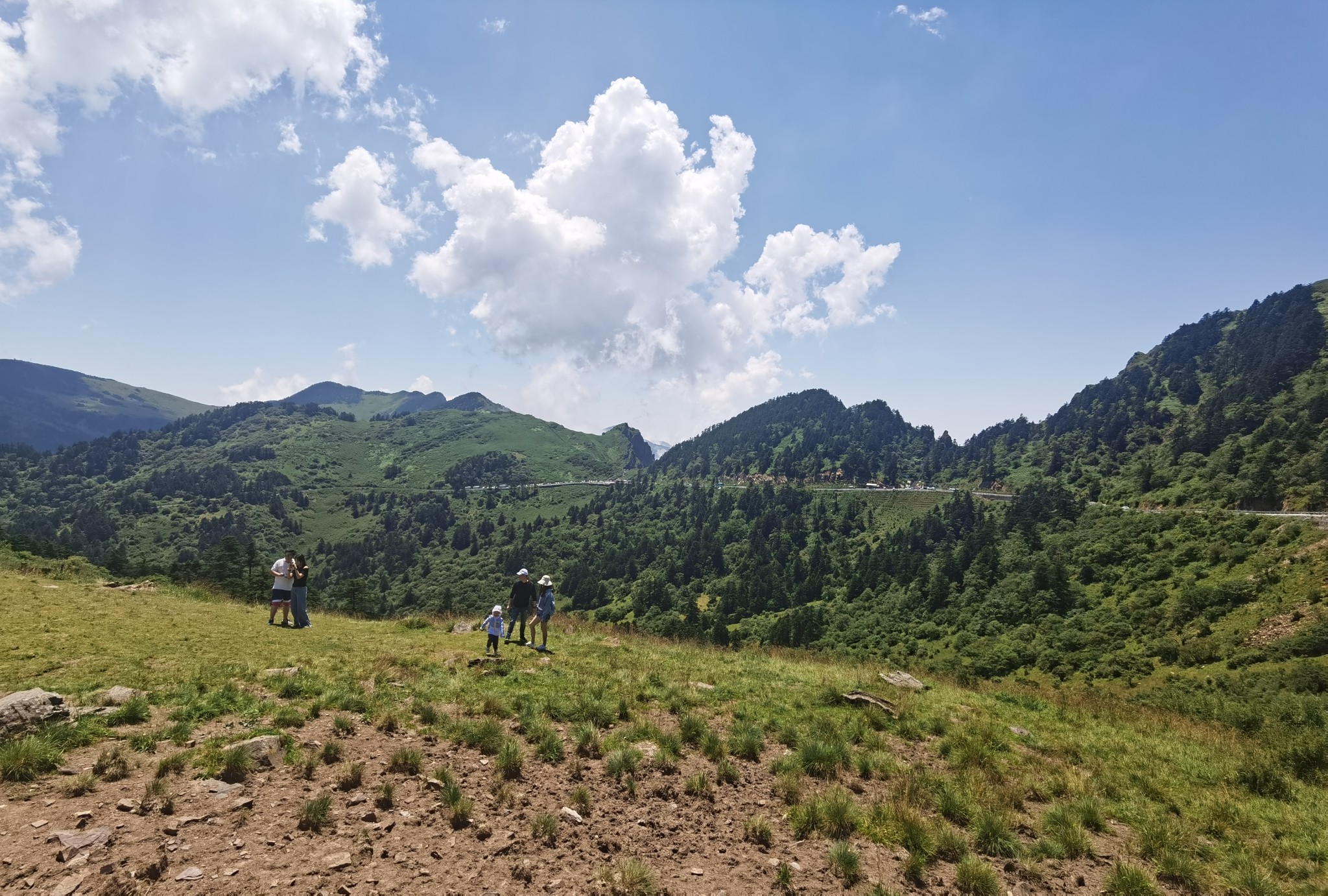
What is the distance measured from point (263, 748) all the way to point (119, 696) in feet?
14.7

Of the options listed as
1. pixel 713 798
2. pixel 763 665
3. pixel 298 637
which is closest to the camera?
pixel 713 798

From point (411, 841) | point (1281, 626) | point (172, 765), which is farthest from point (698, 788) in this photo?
point (1281, 626)

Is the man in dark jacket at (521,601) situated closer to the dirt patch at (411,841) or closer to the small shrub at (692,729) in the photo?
the small shrub at (692,729)

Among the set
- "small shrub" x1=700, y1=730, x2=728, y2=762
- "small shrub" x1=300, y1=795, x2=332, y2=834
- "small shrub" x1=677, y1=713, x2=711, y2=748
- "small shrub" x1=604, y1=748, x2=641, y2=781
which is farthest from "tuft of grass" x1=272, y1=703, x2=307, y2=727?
"small shrub" x1=700, y1=730, x2=728, y2=762

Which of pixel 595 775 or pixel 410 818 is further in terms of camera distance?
pixel 595 775

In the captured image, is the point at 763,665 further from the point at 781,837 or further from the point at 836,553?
the point at 836,553

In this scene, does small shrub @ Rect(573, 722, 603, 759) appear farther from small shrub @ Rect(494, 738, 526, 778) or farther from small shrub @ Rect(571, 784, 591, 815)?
small shrub @ Rect(571, 784, 591, 815)

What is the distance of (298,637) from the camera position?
798 inches

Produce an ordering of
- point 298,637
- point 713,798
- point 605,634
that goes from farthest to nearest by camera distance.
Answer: point 605,634 < point 298,637 < point 713,798

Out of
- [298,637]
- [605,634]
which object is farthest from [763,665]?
[298,637]

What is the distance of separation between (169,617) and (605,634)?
17248 millimetres

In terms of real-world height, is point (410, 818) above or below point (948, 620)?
above

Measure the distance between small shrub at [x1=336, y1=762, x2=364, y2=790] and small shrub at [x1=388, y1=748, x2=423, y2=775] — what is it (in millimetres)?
564

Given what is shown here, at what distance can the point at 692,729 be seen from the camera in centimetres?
1364
